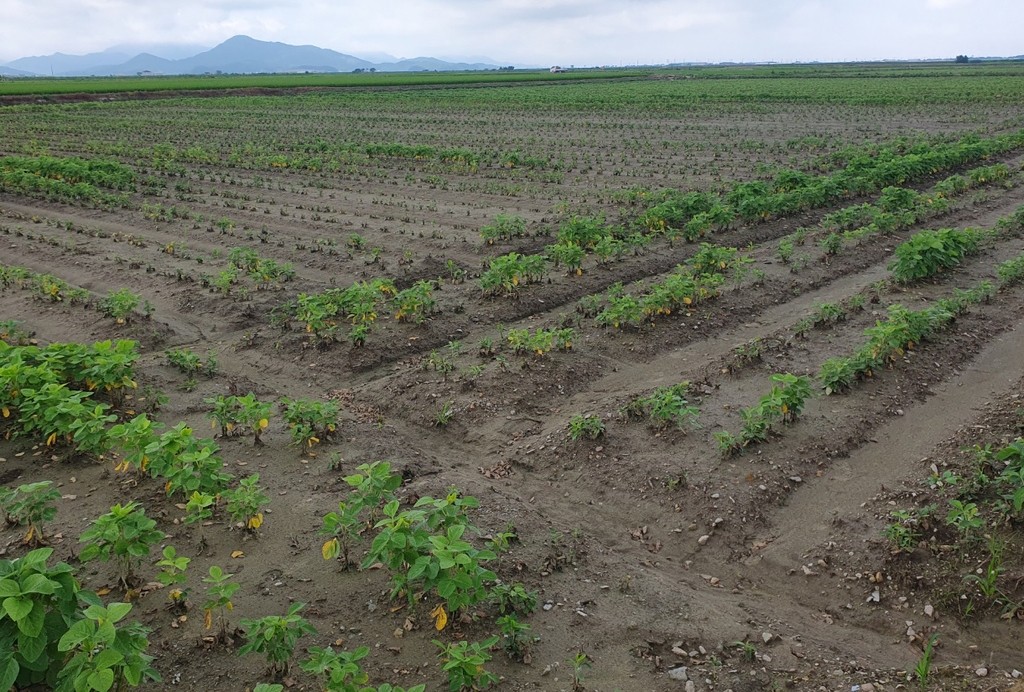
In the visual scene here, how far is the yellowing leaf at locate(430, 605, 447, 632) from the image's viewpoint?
4.37 meters

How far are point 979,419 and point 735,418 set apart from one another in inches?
94.3

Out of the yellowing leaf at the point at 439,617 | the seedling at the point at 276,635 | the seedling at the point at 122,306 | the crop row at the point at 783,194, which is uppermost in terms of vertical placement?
the crop row at the point at 783,194

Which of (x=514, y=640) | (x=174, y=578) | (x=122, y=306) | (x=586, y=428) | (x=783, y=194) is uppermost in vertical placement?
(x=783, y=194)

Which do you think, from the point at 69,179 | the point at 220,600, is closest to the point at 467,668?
the point at 220,600

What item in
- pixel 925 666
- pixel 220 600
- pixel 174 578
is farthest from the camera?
pixel 174 578

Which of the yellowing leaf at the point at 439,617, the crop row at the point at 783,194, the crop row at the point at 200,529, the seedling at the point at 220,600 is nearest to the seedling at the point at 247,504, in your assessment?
the crop row at the point at 200,529

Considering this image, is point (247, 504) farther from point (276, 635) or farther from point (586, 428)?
point (586, 428)

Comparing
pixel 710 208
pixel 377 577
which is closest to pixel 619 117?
pixel 710 208

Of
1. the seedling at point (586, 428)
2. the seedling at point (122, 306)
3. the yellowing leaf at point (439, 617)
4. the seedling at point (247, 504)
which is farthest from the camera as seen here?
the seedling at point (122, 306)

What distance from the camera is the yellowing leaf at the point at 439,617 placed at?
4.37 metres

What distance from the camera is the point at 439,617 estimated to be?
14.5 feet

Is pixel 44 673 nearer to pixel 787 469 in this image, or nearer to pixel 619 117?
pixel 787 469

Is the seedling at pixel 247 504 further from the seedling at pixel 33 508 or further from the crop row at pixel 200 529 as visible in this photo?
the seedling at pixel 33 508

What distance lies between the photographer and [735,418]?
730 cm
